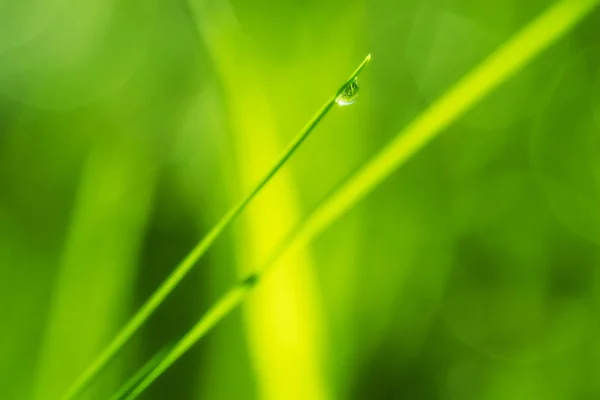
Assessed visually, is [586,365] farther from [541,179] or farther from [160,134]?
[160,134]

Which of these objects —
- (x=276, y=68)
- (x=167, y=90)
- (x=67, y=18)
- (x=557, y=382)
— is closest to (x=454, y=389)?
(x=557, y=382)

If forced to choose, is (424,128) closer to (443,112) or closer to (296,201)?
(443,112)

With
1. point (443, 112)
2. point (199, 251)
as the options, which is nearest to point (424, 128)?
point (443, 112)

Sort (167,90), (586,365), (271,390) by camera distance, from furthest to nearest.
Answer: (167,90)
(586,365)
(271,390)

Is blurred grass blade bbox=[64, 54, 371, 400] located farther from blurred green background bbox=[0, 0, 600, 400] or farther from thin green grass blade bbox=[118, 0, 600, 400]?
blurred green background bbox=[0, 0, 600, 400]

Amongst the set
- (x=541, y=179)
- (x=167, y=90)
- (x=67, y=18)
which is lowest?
(x=541, y=179)

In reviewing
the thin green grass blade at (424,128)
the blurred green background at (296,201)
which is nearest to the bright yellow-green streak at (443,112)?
the thin green grass blade at (424,128)

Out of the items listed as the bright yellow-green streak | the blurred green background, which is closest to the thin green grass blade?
the bright yellow-green streak
